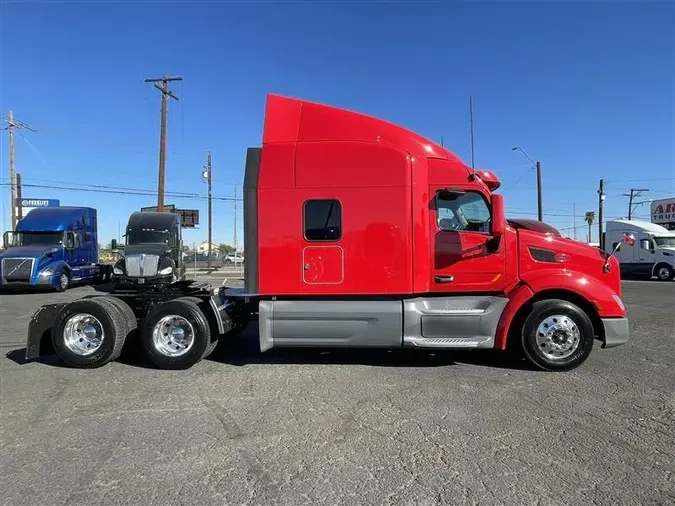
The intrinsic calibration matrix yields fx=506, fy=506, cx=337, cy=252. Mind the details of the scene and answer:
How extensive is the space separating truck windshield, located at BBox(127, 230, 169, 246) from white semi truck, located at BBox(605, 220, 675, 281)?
2136cm

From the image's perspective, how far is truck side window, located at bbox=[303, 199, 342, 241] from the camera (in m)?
6.44

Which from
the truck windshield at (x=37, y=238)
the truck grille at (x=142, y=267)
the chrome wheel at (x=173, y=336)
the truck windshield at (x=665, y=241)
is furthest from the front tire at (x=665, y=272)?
the truck windshield at (x=37, y=238)

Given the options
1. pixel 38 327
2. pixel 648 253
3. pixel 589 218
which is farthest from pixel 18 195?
pixel 589 218

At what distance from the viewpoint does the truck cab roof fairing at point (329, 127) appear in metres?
6.48

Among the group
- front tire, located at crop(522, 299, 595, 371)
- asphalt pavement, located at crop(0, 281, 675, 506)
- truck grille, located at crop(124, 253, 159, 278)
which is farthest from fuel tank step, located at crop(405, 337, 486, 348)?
truck grille, located at crop(124, 253, 159, 278)

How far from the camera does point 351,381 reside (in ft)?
19.8

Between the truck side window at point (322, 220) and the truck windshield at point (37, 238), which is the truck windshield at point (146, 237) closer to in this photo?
the truck windshield at point (37, 238)

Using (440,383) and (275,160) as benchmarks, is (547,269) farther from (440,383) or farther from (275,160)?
(275,160)

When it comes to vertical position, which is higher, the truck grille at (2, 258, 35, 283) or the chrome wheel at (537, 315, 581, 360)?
the truck grille at (2, 258, 35, 283)

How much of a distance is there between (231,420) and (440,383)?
249 centimetres

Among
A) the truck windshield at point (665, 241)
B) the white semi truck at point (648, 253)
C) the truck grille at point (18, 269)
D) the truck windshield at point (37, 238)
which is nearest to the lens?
the truck grille at point (18, 269)

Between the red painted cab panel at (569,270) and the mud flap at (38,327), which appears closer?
the red painted cab panel at (569,270)

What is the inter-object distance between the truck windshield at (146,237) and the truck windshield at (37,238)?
3253 millimetres

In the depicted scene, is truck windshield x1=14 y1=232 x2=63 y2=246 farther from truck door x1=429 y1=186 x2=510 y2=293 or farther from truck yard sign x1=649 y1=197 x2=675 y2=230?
truck yard sign x1=649 y1=197 x2=675 y2=230
